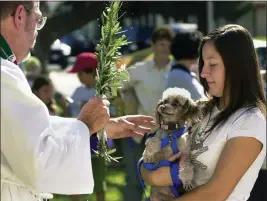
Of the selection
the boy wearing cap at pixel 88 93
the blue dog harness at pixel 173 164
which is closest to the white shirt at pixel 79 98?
the boy wearing cap at pixel 88 93

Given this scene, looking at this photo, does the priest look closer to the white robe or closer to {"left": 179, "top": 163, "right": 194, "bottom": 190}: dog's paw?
the white robe

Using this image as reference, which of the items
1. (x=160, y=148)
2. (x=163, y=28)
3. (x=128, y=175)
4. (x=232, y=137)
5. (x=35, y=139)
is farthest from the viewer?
Answer: (x=128, y=175)

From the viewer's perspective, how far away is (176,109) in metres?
3.90

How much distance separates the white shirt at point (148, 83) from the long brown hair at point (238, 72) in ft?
12.0

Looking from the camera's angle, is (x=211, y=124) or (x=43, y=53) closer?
(x=211, y=124)

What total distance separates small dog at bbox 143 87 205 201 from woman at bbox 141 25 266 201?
0.19m

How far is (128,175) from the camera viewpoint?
7.46 metres

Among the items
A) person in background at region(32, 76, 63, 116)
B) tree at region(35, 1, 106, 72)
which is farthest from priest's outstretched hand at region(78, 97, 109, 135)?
tree at region(35, 1, 106, 72)

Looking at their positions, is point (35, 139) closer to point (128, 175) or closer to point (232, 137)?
point (232, 137)

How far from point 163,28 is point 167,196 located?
389cm

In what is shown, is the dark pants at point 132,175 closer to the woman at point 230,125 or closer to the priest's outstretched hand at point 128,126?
the priest's outstretched hand at point 128,126

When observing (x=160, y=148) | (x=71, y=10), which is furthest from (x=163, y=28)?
(x=71, y=10)

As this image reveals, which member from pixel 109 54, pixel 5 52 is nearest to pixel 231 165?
pixel 109 54

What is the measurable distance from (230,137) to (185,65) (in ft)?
10.1
